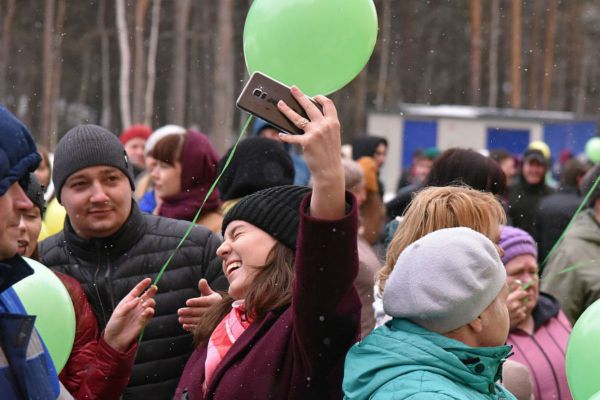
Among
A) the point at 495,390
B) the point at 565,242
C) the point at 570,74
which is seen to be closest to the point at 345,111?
the point at 570,74

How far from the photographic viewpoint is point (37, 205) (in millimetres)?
4004

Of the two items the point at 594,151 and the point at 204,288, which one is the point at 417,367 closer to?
the point at 204,288

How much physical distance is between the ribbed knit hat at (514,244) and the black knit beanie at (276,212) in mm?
1232

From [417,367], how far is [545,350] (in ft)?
5.50

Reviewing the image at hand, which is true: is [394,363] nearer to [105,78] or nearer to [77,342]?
[77,342]

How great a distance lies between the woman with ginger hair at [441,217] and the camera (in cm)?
304

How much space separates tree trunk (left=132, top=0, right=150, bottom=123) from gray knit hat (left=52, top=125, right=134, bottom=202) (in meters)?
18.7

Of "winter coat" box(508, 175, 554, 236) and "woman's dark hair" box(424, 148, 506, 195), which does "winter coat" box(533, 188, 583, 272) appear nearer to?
"winter coat" box(508, 175, 554, 236)

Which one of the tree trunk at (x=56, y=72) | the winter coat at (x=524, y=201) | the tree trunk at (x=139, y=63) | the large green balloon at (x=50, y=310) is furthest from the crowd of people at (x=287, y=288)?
the tree trunk at (x=56, y=72)

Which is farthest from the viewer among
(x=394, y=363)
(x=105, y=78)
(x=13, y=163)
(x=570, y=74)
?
(x=570, y=74)

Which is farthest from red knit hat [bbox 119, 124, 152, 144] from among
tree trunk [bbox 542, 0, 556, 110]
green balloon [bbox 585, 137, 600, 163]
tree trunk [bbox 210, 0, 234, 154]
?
tree trunk [bbox 542, 0, 556, 110]

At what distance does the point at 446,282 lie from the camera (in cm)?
255

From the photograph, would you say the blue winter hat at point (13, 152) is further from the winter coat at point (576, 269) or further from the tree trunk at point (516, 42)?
the tree trunk at point (516, 42)

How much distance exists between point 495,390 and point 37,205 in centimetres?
208
